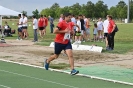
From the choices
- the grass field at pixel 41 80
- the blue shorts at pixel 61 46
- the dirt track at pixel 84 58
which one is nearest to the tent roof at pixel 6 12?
the dirt track at pixel 84 58

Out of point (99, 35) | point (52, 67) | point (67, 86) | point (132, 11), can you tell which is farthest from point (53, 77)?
point (132, 11)

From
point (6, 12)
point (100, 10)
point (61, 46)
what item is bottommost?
point (61, 46)

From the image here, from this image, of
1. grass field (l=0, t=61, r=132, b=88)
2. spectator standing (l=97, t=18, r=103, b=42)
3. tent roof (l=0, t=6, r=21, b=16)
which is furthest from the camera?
spectator standing (l=97, t=18, r=103, b=42)

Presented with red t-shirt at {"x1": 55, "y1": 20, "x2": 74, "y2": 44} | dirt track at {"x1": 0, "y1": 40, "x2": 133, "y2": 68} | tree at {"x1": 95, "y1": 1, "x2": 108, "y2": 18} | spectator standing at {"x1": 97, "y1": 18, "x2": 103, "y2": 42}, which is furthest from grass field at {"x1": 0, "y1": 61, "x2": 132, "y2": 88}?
tree at {"x1": 95, "y1": 1, "x2": 108, "y2": 18}

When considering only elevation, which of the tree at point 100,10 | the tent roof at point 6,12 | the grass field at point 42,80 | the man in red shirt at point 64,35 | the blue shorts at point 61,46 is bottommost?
the grass field at point 42,80

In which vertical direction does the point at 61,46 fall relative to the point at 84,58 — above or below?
above

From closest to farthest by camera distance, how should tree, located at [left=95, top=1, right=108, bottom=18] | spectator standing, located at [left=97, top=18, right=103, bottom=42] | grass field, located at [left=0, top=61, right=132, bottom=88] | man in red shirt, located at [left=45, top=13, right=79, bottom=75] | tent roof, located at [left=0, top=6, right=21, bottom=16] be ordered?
1. grass field, located at [left=0, top=61, right=132, bottom=88]
2. man in red shirt, located at [left=45, top=13, right=79, bottom=75]
3. tent roof, located at [left=0, top=6, right=21, bottom=16]
4. spectator standing, located at [left=97, top=18, right=103, bottom=42]
5. tree, located at [left=95, top=1, right=108, bottom=18]

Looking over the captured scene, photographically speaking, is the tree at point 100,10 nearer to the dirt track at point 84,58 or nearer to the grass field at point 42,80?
the dirt track at point 84,58

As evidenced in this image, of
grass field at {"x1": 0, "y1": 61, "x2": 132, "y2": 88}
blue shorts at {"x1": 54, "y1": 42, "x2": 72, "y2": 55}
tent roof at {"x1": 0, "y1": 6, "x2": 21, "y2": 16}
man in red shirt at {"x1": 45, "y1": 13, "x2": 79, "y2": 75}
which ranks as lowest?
grass field at {"x1": 0, "y1": 61, "x2": 132, "y2": 88}

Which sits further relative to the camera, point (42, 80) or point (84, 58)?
point (84, 58)

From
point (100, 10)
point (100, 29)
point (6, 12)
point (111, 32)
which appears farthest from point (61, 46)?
point (100, 10)

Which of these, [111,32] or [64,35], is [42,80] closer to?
[64,35]

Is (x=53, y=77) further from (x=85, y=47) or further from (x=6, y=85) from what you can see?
(x=85, y=47)

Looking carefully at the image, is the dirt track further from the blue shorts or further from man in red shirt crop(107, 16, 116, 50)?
the blue shorts
